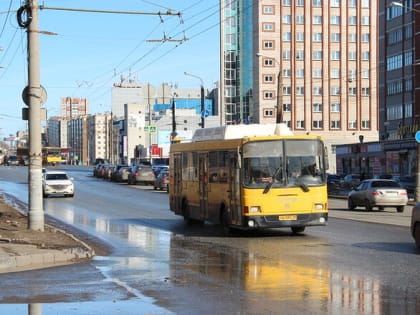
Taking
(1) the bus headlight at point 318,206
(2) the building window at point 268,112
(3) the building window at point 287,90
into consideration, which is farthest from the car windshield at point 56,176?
(3) the building window at point 287,90

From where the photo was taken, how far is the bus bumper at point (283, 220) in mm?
18797

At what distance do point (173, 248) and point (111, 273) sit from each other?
4475 mm

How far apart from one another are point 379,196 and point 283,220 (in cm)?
1616

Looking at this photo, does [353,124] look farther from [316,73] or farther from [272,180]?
[272,180]

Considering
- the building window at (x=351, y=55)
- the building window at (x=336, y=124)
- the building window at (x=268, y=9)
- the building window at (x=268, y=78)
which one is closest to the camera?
the building window at (x=268, y=9)

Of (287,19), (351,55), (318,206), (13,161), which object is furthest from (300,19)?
(318,206)

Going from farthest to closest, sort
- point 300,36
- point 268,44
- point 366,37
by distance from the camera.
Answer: point 366,37
point 300,36
point 268,44

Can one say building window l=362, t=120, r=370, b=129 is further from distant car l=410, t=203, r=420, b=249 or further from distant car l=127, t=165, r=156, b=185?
distant car l=410, t=203, r=420, b=249

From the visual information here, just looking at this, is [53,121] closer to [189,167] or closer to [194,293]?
[189,167]

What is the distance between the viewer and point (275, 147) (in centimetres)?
1909

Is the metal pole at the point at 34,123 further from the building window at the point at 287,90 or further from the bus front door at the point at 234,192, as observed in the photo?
the building window at the point at 287,90

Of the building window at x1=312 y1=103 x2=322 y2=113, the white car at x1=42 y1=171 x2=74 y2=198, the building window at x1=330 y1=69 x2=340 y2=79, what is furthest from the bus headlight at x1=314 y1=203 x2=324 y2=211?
the building window at x1=330 y1=69 x2=340 y2=79

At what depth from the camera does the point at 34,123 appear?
19.4 metres

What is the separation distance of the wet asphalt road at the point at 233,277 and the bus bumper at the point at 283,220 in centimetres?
40
